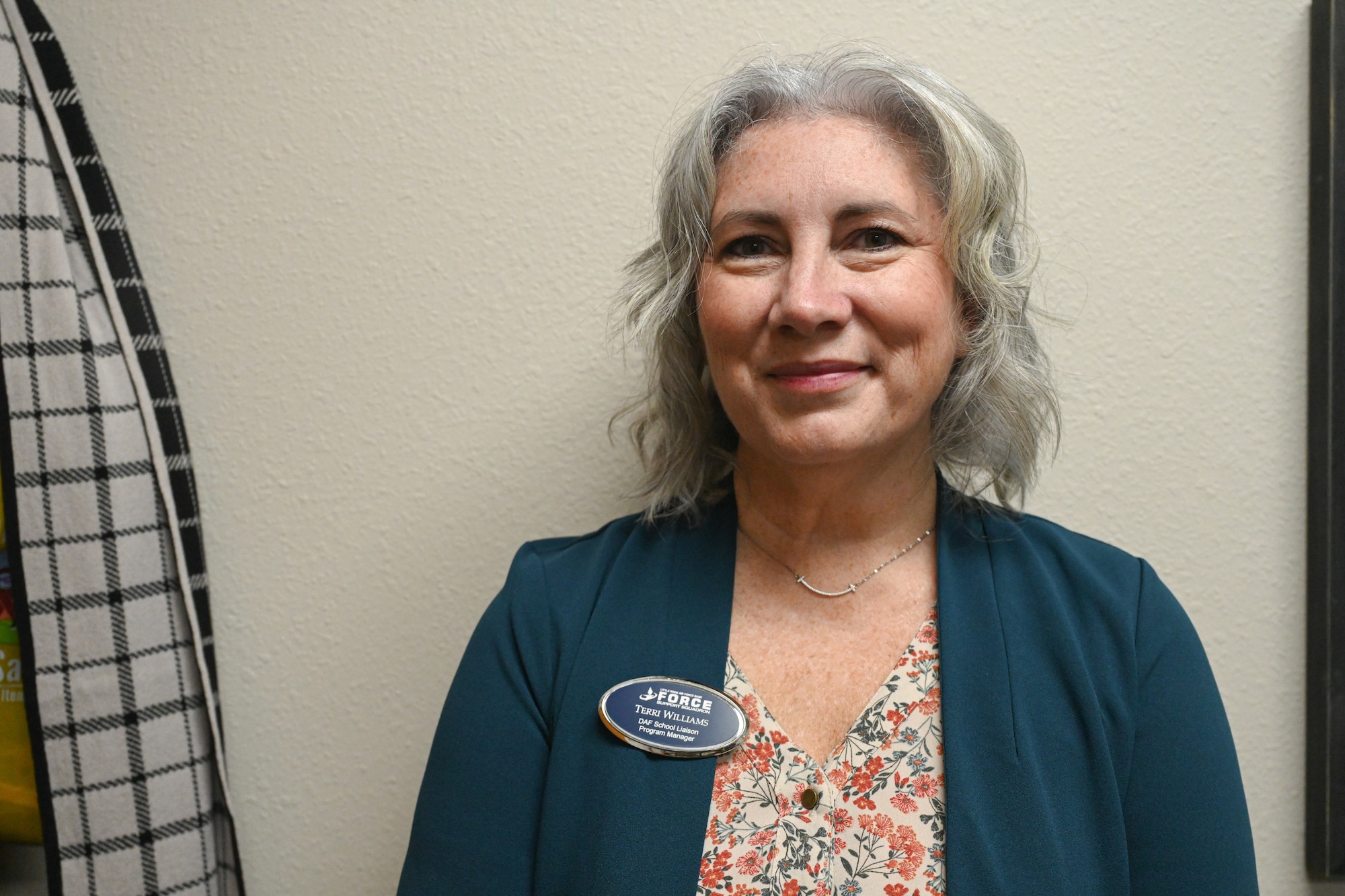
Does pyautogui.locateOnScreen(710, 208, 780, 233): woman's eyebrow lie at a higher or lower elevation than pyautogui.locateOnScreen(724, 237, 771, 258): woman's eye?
higher

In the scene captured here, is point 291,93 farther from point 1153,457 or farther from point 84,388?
point 1153,457

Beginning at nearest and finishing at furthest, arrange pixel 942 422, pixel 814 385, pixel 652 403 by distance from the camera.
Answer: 1. pixel 814 385
2. pixel 942 422
3. pixel 652 403

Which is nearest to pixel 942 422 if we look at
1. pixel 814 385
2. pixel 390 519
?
pixel 814 385

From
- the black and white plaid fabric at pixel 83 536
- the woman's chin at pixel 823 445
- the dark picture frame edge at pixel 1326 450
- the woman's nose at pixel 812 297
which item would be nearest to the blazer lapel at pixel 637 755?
the woman's chin at pixel 823 445

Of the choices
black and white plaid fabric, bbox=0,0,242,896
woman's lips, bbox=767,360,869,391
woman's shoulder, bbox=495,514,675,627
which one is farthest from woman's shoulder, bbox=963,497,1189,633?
black and white plaid fabric, bbox=0,0,242,896

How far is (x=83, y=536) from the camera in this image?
3.48 feet

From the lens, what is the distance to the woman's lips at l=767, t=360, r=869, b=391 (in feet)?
2.77

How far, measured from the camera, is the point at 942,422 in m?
0.99

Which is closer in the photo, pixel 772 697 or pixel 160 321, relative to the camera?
pixel 772 697

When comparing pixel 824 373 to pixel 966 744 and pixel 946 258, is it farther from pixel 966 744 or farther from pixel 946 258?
pixel 966 744

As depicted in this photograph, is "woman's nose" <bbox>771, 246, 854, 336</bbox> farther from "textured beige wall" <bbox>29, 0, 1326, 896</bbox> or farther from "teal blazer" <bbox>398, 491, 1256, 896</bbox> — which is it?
"textured beige wall" <bbox>29, 0, 1326, 896</bbox>

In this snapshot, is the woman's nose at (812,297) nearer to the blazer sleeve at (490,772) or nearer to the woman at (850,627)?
the woman at (850,627)

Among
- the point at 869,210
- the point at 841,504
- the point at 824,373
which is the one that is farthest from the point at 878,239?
the point at 841,504

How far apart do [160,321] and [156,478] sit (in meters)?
0.26
